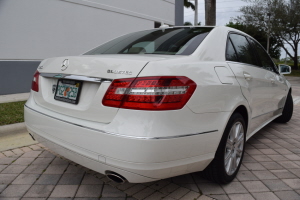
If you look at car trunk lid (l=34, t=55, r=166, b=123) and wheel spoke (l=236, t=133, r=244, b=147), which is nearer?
car trunk lid (l=34, t=55, r=166, b=123)

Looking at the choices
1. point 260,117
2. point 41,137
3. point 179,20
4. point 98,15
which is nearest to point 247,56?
point 260,117

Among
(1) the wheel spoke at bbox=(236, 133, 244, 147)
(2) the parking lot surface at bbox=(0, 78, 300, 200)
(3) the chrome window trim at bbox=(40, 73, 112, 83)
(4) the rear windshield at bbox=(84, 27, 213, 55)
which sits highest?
(4) the rear windshield at bbox=(84, 27, 213, 55)

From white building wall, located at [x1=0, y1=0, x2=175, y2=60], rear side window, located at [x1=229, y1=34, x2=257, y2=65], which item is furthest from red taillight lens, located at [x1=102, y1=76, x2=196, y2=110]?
white building wall, located at [x1=0, y1=0, x2=175, y2=60]

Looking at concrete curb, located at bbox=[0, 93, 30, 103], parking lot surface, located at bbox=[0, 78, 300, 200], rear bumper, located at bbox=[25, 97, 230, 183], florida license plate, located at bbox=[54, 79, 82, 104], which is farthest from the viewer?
concrete curb, located at bbox=[0, 93, 30, 103]

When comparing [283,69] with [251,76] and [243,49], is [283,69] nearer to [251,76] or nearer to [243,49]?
[243,49]

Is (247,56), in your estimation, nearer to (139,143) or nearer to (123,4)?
(139,143)

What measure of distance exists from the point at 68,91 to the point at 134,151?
85 cm

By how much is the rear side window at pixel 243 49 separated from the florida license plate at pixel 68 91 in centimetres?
177

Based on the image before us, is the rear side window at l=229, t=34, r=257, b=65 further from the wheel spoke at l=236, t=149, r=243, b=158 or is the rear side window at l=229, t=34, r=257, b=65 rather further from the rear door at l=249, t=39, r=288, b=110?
the wheel spoke at l=236, t=149, r=243, b=158

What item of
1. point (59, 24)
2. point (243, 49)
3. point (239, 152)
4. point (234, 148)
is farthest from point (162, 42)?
point (59, 24)

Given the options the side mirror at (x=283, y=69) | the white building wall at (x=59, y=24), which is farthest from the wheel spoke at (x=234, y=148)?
the white building wall at (x=59, y=24)

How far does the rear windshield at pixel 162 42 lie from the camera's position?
2.47m

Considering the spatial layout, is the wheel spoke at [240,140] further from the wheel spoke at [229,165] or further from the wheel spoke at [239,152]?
the wheel spoke at [229,165]

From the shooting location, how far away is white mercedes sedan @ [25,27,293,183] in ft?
6.12
